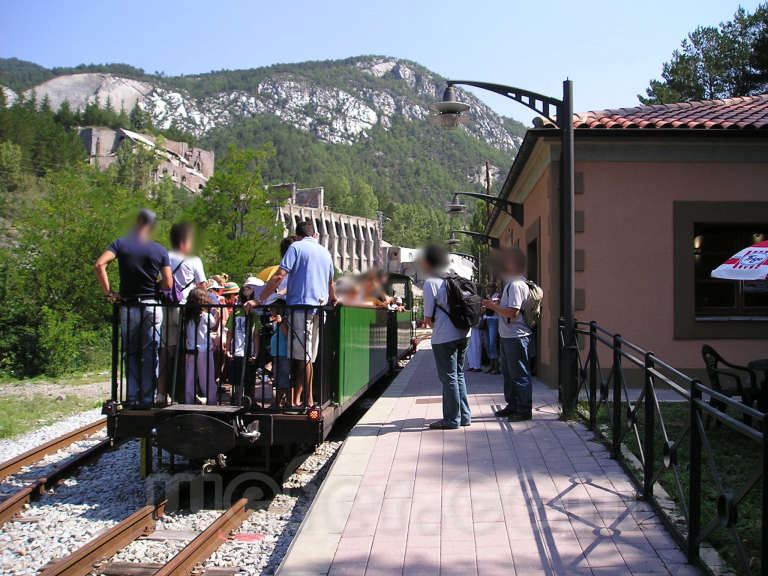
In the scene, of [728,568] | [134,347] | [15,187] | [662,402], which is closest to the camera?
[728,568]

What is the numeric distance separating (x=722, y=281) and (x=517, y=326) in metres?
5.61

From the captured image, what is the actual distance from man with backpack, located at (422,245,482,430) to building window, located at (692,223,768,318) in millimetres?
5826

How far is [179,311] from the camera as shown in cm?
653

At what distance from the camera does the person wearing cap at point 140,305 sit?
6.42 metres

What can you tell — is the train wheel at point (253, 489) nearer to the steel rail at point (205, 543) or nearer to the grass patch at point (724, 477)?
the steel rail at point (205, 543)

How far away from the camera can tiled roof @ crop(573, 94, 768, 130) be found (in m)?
11.0

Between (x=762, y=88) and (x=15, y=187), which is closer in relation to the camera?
(x=762, y=88)

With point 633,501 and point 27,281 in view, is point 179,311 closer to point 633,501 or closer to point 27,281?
point 633,501

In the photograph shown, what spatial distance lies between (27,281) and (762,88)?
103 ft

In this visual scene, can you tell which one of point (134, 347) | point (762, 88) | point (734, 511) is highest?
point (762, 88)

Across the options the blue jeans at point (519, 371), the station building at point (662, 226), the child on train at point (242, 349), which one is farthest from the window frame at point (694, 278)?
the child on train at point (242, 349)

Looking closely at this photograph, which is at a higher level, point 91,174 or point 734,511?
point 91,174

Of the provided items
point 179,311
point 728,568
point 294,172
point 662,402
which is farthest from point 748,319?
point 294,172

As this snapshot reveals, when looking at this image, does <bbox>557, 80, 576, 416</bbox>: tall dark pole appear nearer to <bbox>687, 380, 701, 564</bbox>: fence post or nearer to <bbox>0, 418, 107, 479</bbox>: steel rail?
<bbox>687, 380, 701, 564</bbox>: fence post
